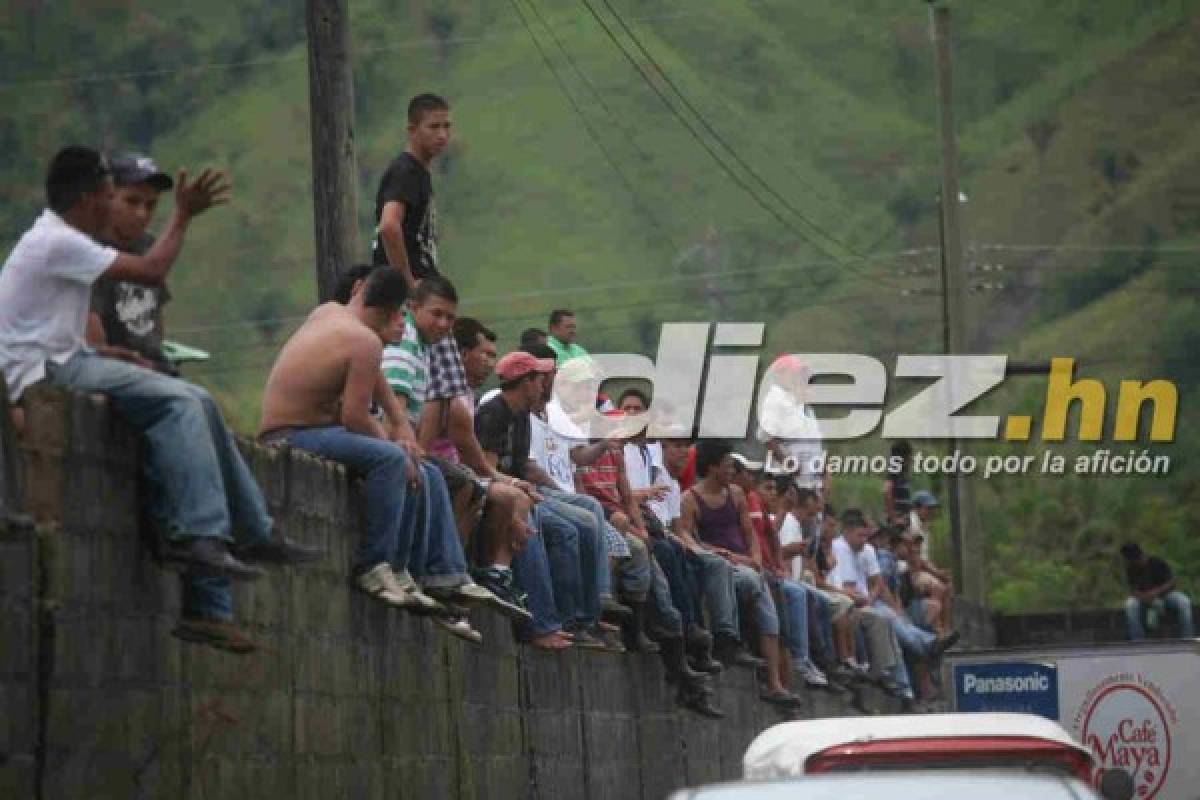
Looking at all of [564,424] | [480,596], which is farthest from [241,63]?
[480,596]

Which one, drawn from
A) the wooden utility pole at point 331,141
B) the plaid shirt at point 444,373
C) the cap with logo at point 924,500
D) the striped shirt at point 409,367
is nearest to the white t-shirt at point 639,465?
the wooden utility pole at point 331,141

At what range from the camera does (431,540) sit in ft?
51.9

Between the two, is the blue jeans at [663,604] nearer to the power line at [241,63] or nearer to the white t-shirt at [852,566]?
the white t-shirt at [852,566]

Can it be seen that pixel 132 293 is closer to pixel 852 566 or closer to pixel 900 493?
pixel 852 566

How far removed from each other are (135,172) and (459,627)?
16.0ft

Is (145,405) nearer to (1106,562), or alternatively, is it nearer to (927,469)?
(927,469)

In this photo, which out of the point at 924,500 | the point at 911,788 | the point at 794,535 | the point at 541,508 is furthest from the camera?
the point at 924,500

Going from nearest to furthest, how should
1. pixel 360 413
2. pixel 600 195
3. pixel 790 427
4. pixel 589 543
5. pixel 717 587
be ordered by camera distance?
1. pixel 360 413
2. pixel 589 543
3. pixel 717 587
4. pixel 790 427
5. pixel 600 195

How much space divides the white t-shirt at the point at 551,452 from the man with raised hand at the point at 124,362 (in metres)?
7.22

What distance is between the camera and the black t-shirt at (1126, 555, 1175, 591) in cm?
4241

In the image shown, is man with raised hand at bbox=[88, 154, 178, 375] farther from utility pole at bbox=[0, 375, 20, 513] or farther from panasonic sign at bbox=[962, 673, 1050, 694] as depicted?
panasonic sign at bbox=[962, 673, 1050, 694]

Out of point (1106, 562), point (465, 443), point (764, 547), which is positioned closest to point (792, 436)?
point (764, 547)

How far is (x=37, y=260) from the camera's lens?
36.8 ft

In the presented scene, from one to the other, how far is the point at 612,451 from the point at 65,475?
1010 cm
